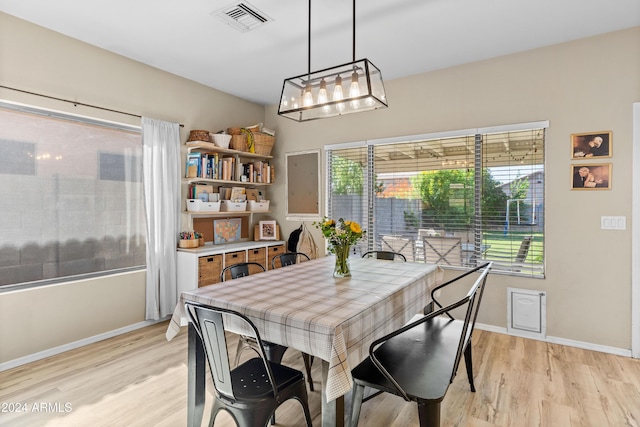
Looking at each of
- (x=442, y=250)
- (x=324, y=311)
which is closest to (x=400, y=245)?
(x=442, y=250)

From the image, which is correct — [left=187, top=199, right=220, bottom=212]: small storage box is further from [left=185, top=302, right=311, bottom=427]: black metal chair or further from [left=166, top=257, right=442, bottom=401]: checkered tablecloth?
[left=185, top=302, right=311, bottom=427]: black metal chair

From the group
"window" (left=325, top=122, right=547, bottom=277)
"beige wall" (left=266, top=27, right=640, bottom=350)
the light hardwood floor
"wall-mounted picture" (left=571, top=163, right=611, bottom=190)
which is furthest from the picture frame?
"wall-mounted picture" (left=571, top=163, right=611, bottom=190)

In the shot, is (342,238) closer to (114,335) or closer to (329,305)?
(329,305)

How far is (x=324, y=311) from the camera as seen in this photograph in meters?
1.66

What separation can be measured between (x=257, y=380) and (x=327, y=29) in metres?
2.71

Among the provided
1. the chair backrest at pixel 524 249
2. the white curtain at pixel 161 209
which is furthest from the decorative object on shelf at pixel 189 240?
the chair backrest at pixel 524 249

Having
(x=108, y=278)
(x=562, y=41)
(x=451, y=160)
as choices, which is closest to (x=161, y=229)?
(x=108, y=278)

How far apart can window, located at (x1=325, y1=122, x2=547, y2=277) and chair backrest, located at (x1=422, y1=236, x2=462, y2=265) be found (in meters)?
0.01

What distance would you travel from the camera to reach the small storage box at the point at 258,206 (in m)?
4.74

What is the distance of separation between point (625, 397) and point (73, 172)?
15.1 ft

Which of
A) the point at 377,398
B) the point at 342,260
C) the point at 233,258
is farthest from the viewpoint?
the point at 233,258

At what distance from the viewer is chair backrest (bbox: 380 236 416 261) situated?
4.05 meters

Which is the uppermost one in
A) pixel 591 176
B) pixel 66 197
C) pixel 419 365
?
pixel 591 176

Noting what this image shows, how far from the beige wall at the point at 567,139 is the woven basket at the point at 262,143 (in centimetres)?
226
